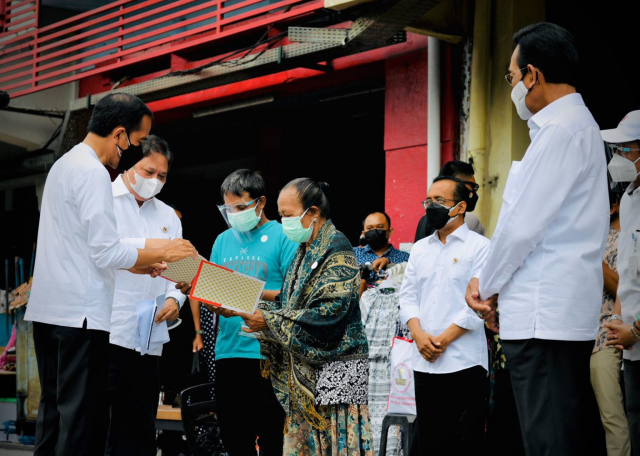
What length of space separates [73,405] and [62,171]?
44.9 inches

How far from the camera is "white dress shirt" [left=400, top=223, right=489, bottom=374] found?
172 inches

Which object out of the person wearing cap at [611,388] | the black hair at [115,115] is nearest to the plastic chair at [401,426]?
the person wearing cap at [611,388]

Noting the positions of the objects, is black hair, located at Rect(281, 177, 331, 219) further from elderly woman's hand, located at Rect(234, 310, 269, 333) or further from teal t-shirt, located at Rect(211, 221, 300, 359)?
elderly woman's hand, located at Rect(234, 310, 269, 333)

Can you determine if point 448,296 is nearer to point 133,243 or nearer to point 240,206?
point 240,206

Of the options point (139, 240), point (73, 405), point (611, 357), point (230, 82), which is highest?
point (230, 82)

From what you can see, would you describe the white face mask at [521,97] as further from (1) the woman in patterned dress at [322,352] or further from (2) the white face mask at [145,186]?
(2) the white face mask at [145,186]

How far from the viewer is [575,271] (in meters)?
2.88

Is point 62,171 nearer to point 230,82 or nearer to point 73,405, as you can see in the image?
point 73,405

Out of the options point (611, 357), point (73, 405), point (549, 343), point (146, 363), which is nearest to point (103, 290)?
point (73, 405)

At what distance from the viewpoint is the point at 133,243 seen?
14.6ft

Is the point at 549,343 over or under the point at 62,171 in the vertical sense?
under

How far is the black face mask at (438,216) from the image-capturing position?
4.62 m

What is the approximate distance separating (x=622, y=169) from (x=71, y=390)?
2816mm

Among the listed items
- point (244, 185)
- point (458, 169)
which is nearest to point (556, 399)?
point (244, 185)
